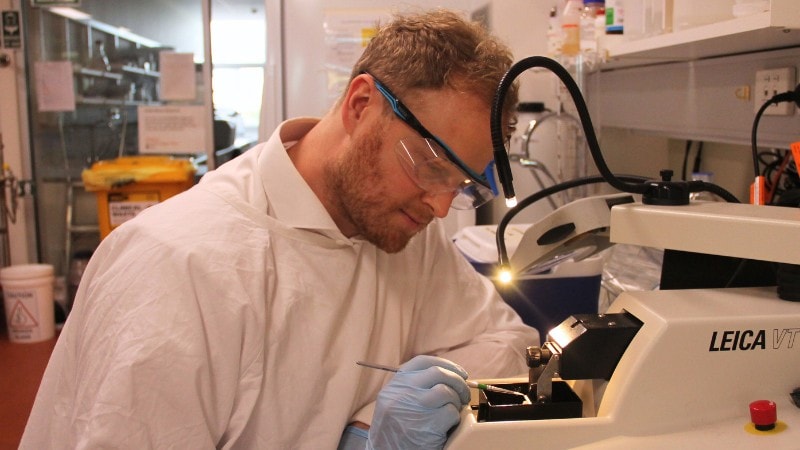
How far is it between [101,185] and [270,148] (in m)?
2.53

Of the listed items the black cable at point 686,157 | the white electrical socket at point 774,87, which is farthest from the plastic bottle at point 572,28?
the white electrical socket at point 774,87

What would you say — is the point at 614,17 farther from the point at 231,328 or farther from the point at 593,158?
the point at 231,328

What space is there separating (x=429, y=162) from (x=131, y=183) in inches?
108

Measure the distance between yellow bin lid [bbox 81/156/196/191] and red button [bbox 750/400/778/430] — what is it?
3101 mm

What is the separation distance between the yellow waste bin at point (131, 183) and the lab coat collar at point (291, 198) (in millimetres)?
2422

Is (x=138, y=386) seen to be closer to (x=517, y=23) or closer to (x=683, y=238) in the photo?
(x=683, y=238)

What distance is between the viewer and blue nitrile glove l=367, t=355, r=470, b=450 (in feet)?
2.69

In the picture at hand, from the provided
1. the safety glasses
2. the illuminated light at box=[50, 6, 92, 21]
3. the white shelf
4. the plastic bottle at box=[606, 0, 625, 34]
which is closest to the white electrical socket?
the white shelf

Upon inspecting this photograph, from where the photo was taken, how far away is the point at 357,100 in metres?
1.17

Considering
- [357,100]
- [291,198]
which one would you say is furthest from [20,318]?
[357,100]

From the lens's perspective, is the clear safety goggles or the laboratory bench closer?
the clear safety goggles

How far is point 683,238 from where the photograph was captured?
2.71 feet

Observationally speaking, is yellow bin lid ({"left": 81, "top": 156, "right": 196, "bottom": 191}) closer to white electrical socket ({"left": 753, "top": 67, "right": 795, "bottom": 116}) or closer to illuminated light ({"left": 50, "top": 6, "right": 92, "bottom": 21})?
illuminated light ({"left": 50, "top": 6, "right": 92, "bottom": 21})

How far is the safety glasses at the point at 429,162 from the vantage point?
1095mm
